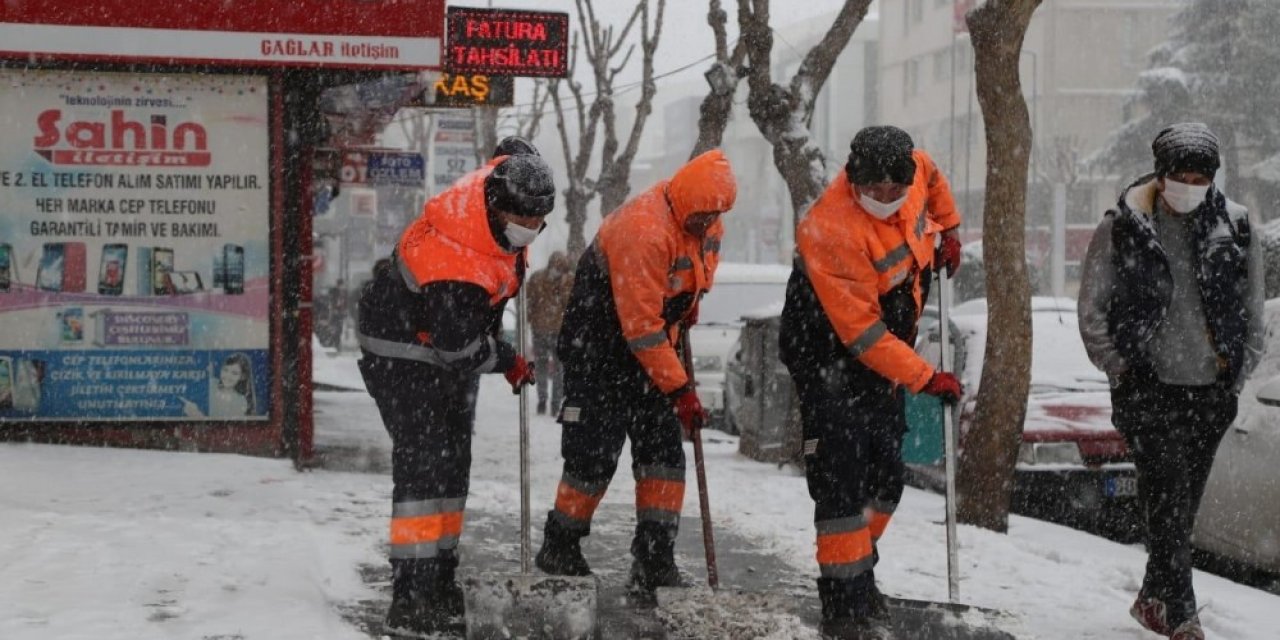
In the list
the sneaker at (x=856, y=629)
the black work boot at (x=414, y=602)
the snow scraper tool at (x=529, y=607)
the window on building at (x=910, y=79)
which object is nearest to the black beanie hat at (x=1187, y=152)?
the sneaker at (x=856, y=629)

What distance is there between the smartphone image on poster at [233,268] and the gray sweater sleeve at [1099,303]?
6.04 m

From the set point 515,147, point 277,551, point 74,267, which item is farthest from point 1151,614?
point 74,267

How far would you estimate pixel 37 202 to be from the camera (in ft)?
32.4

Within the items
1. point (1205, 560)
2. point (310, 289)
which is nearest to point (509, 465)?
point (310, 289)

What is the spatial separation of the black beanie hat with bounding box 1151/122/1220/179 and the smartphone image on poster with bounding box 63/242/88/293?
6.82 metres

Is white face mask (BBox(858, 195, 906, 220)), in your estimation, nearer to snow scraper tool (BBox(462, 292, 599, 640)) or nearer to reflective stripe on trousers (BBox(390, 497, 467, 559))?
snow scraper tool (BBox(462, 292, 599, 640))

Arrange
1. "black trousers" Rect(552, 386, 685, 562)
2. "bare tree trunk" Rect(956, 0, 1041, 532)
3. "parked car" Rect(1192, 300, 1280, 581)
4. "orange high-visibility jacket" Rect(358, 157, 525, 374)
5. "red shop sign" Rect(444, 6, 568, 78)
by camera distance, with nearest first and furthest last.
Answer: "orange high-visibility jacket" Rect(358, 157, 525, 374), "black trousers" Rect(552, 386, 685, 562), "parked car" Rect(1192, 300, 1280, 581), "bare tree trunk" Rect(956, 0, 1041, 532), "red shop sign" Rect(444, 6, 568, 78)

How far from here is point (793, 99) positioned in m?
11.3

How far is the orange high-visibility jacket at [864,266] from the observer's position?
5371 mm

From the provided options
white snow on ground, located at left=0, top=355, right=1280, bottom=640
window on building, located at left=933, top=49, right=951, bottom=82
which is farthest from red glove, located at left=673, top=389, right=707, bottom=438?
window on building, located at left=933, top=49, right=951, bottom=82

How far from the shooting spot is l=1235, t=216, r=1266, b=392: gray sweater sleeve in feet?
18.6

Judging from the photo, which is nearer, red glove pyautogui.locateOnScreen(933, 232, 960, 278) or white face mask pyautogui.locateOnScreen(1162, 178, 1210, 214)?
white face mask pyautogui.locateOnScreen(1162, 178, 1210, 214)

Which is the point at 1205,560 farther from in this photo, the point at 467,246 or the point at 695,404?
the point at 467,246

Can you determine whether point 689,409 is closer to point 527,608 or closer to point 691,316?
point 691,316
